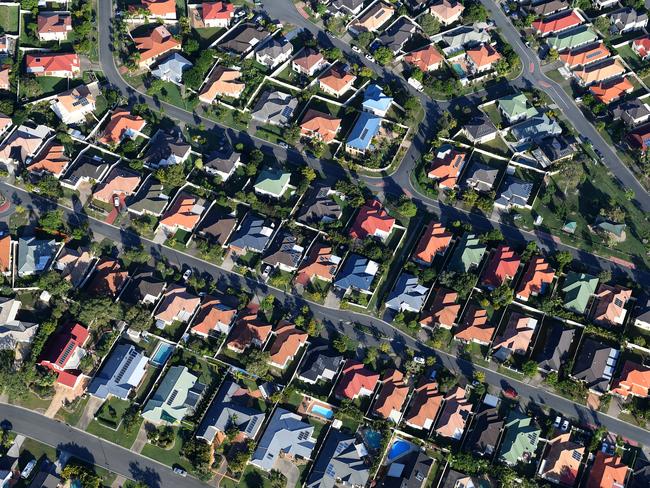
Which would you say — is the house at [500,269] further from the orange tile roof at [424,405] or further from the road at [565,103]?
the road at [565,103]

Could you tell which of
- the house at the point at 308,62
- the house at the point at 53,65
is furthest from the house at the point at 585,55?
the house at the point at 53,65

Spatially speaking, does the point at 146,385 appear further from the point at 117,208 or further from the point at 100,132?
the point at 100,132

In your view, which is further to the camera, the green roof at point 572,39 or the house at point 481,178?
the green roof at point 572,39

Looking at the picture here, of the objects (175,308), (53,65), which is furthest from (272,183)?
(53,65)

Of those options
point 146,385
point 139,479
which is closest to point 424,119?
point 146,385

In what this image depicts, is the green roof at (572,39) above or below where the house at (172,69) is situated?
above

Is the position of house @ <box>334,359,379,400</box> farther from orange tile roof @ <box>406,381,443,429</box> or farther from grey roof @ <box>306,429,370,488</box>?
grey roof @ <box>306,429,370,488</box>

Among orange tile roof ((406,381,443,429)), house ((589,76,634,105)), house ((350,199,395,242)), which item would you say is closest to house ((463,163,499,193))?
house ((350,199,395,242))

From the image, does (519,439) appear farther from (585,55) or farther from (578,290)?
(585,55)
